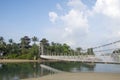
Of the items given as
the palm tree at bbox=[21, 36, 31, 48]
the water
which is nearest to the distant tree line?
the palm tree at bbox=[21, 36, 31, 48]

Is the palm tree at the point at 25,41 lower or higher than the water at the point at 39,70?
higher

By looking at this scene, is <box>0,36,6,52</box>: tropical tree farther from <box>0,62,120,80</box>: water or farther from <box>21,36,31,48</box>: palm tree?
<box>0,62,120,80</box>: water

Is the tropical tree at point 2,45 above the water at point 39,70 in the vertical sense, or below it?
above

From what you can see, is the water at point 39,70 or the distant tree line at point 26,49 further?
the distant tree line at point 26,49

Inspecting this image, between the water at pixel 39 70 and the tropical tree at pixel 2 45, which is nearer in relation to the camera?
the water at pixel 39 70

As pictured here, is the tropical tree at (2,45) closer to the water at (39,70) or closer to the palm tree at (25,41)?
the palm tree at (25,41)

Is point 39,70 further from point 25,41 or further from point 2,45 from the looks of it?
point 25,41

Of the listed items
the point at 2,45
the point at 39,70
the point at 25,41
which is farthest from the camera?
the point at 25,41

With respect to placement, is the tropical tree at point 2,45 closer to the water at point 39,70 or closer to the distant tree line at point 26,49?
the distant tree line at point 26,49

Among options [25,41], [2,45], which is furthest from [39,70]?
[25,41]

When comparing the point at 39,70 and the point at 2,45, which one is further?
the point at 2,45

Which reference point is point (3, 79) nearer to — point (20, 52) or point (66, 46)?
point (66, 46)

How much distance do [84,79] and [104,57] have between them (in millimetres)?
6682

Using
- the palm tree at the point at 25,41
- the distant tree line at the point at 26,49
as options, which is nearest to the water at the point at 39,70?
the distant tree line at the point at 26,49
